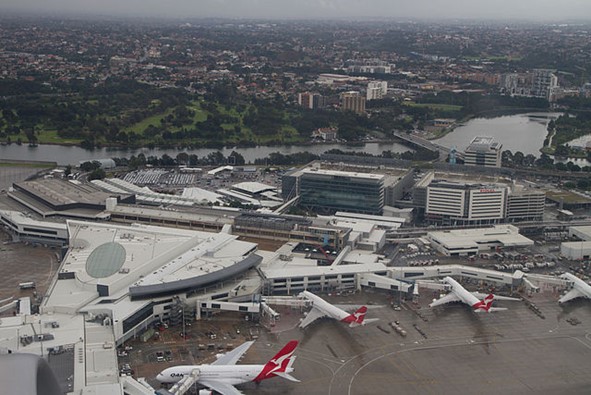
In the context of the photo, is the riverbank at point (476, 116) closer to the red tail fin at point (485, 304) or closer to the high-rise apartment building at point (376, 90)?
the high-rise apartment building at point (376, 90)

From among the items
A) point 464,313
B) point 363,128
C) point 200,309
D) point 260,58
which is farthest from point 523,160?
point 260,58

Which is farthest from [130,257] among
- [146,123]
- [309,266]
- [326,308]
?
[146,123]

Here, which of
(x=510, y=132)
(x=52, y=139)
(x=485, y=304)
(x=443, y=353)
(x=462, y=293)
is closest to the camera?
(x=443, y=353)

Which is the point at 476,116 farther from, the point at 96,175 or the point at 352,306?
the point at 352,306

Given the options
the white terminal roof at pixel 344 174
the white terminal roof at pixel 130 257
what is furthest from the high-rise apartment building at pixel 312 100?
the white terminal roof at pixel 130 257

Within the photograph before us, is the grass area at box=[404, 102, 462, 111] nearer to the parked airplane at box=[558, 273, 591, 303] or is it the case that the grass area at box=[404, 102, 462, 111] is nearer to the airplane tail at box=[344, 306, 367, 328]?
the parked airplane at box=[558, 273, 591, 303]

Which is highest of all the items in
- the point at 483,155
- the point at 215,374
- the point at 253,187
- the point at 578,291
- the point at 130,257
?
the point at 483,155

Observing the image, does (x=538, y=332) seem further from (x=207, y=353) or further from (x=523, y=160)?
(x=523, y=160)
